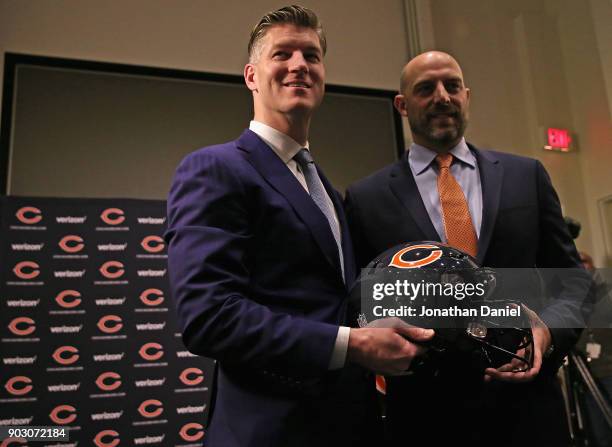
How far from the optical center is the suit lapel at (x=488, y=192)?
143 cm

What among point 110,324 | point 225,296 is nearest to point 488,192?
point 225,296

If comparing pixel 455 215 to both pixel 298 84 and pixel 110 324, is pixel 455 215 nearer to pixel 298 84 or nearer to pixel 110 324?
pixel 298 84

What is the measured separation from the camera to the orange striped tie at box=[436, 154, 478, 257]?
146cm

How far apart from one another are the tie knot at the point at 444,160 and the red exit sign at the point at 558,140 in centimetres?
244

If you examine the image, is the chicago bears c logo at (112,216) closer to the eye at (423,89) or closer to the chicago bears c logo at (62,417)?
the chicago bears c logo at (62,417)

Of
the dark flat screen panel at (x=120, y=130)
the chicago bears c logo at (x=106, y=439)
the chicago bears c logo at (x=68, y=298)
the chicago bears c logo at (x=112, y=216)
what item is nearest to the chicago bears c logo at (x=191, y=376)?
the chicago bears c logo at (x=106, y=439)

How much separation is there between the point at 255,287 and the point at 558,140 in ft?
11.0

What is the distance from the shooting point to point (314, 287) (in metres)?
1.17

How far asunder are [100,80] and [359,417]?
341cm

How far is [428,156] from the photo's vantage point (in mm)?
1698

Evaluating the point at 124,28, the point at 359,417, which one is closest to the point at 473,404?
the point at 359,417

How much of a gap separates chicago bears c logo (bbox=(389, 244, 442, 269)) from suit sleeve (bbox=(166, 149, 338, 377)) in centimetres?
20

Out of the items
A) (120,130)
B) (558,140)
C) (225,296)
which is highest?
(120,130)

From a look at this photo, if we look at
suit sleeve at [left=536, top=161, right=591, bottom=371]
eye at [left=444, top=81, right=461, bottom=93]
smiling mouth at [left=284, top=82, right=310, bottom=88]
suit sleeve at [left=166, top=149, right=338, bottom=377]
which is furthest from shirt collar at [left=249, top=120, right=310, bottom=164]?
suit sleeve at [left=536, top=161, right=591, bottom=371]
